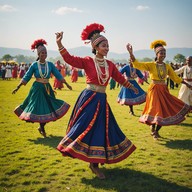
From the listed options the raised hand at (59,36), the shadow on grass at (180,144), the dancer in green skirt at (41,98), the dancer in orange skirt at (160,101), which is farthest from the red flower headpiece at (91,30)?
the shadow on grass at (180,144)

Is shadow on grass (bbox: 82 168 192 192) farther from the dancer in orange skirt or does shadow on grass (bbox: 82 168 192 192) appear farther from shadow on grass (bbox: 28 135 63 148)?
the dancer in orange skirt

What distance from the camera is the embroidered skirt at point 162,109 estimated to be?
665cm

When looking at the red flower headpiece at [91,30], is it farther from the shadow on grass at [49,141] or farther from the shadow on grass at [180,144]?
the shadow on grass at [180,144]

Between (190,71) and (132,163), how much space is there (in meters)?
5.92

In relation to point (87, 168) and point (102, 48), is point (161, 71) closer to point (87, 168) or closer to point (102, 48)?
point (102, 48)

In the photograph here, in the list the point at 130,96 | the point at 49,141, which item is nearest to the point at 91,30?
the point at 49,141

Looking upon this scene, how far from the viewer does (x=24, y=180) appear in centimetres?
416

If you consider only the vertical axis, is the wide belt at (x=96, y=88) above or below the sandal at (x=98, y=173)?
above

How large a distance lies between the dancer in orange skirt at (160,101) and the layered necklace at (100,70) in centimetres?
217

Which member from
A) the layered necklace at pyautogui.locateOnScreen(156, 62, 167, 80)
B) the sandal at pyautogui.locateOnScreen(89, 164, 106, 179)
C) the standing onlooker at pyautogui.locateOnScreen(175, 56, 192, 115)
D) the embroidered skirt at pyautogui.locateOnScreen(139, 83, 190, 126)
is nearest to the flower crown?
the layered necklace at pyautogui.locateOnScreen(156, 62, 167, 80)

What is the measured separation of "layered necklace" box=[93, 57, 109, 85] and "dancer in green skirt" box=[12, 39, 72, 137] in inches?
95.3

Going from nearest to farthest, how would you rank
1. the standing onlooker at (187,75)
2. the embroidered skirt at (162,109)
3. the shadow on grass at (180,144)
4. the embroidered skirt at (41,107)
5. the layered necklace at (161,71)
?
1. the shadow on grass at (180,144)
2. the embroidered skirt at (162,109)
3. the embroidered skirt at (41,107)
4. the layered necklace at (161,71)
5. the standing onlooker at (187,75)

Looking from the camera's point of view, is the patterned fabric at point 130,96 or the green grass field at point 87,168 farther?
the patterned fabric at point 130,96

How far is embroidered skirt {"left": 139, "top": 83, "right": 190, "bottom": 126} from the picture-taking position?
665 cm
